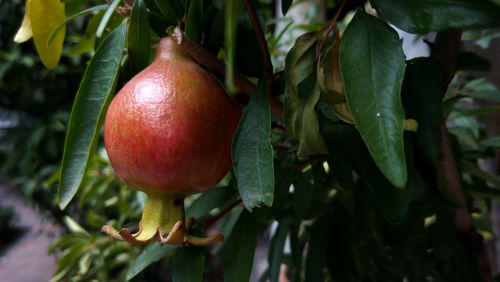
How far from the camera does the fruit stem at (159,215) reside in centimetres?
33

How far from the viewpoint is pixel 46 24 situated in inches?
14.5

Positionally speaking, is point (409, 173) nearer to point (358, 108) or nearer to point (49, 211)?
point (358, 108)

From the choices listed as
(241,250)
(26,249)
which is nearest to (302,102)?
(241,250)

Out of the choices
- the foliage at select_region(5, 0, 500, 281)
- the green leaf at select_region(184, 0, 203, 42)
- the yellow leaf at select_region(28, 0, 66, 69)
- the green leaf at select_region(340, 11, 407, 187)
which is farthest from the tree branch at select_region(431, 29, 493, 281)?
the yellow leaf at select_region(28, 0, 66, 69)

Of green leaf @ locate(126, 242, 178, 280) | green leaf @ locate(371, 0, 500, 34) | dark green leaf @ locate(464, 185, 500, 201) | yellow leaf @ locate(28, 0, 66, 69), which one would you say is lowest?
green leaf @ locate(126, 242, 178, 280)

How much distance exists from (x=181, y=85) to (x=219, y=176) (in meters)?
0.08

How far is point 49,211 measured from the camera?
5.95 ft

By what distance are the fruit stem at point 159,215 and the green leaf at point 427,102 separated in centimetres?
21

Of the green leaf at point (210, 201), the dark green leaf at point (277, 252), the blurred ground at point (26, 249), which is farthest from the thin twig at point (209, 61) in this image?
the blurred ground at point (26, 249)

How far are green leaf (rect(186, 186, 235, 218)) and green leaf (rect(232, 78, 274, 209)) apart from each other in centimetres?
15

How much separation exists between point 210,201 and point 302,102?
18 cm

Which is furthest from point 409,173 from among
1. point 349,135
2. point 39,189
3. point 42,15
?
point 39,189

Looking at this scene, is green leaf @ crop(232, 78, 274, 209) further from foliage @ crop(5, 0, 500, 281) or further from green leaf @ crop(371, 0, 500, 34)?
green leaf @ crop(371, 0, 500, 34)

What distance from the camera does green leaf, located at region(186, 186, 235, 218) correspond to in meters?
0.45
